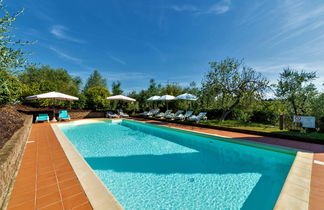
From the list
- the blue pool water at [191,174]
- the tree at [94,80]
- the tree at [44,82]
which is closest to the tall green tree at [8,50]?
the tree at [44,82]

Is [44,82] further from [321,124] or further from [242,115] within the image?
[321,124]

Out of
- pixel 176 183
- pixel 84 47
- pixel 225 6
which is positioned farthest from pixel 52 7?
pixel 176 183

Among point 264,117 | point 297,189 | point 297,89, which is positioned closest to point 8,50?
point 297,189

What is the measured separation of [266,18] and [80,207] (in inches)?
474

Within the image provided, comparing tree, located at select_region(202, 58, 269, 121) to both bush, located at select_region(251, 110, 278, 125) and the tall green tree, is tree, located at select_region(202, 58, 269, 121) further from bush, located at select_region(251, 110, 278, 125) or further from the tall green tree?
the tall green tree

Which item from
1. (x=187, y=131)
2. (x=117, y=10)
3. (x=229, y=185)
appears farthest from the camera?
(x=117, y=10)

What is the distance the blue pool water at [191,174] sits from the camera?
2.56 m

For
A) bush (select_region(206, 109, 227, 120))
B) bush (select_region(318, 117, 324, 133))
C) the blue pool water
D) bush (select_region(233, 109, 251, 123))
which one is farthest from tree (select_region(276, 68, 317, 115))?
the blue pool water

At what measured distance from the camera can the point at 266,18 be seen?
310 inches

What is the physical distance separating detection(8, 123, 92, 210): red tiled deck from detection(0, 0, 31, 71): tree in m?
2.07

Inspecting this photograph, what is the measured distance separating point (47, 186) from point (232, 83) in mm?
10913

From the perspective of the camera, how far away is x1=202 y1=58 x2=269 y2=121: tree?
920 cm

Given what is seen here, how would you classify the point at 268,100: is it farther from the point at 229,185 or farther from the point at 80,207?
the point at 80,207

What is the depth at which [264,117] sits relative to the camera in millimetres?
9219
